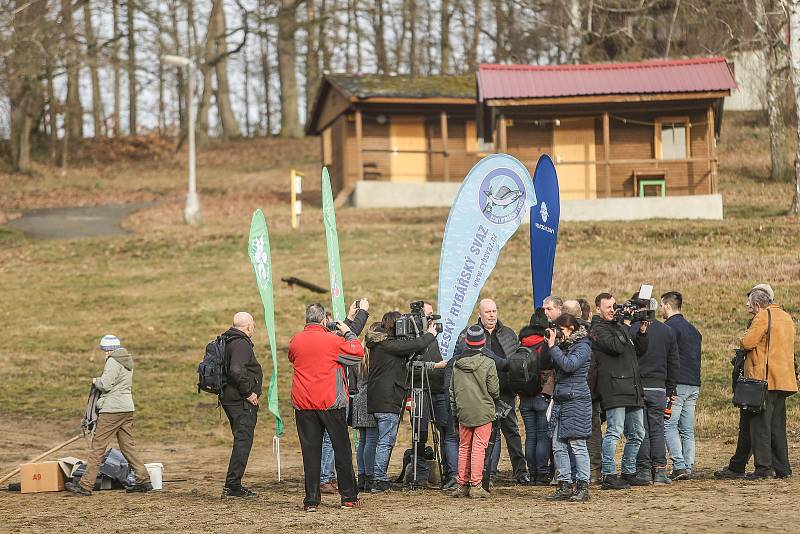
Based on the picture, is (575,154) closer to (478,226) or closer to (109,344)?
(478,226)

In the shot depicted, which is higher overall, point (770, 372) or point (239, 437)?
point (770, 372)

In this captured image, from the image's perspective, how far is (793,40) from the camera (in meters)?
28.2

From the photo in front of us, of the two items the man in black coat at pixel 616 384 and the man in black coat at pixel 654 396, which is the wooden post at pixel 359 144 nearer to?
the man in black coat at pixel 654 396

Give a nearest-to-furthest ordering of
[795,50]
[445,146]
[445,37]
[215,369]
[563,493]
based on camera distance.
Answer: [563,493] → [215,369] → [795,50] → [445,146] → [445,37]

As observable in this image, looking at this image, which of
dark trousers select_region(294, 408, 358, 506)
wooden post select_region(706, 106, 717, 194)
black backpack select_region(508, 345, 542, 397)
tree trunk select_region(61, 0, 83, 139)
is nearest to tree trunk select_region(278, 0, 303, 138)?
tree trunk select_region(61, 0, 83, 139)

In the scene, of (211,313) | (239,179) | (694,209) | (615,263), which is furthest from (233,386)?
(239,179)

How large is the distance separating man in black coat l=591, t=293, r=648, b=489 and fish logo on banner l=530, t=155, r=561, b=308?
2235 millimetres

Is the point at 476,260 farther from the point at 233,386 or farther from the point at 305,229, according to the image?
the point at 305,229

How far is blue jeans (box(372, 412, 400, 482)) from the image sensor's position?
440 inches

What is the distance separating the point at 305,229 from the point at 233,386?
64.4 ft

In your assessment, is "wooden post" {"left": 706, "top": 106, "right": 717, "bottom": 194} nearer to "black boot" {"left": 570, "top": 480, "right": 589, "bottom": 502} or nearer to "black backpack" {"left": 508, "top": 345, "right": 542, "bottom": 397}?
"black backpack" {"left": 508, "top": 345, "right": 542, "bottom": 397}

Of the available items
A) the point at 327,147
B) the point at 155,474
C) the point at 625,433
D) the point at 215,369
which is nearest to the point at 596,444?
the point at 625,433

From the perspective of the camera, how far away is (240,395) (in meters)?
11.1

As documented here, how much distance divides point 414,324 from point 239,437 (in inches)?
77.8
